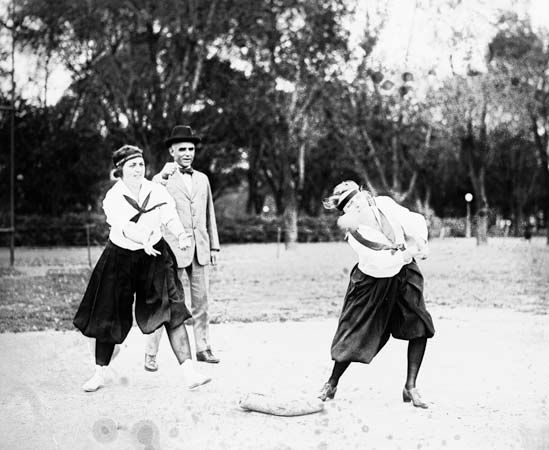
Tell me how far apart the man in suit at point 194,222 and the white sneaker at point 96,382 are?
1252 millimetres

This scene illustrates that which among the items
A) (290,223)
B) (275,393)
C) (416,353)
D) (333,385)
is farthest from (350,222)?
(290,223)

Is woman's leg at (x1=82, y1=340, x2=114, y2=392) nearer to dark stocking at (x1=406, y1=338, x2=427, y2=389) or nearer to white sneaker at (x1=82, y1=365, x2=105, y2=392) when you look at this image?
white sneaker at (x1=82, y1=365, x2=105, y2=392)

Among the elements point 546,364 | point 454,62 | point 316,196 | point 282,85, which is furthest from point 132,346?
point 316,196

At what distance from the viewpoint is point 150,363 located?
7.06 m

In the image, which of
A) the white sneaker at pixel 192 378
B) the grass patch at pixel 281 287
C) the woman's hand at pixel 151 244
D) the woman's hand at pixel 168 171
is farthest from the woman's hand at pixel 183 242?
the grass patch at pixel 281 287

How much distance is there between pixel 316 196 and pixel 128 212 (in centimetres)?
4673

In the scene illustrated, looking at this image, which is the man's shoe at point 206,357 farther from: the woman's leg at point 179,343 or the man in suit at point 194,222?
the woman's leg at point 179,343

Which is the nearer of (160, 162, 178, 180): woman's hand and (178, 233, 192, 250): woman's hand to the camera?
(178, 233, 192, 250): woman's hand

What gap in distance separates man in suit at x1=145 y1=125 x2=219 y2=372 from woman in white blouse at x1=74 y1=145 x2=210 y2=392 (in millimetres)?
1008

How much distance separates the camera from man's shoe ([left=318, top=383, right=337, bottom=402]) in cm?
574

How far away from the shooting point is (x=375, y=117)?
1406 inches

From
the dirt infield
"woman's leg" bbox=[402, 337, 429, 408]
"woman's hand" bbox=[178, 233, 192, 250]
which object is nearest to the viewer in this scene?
the dirt infield

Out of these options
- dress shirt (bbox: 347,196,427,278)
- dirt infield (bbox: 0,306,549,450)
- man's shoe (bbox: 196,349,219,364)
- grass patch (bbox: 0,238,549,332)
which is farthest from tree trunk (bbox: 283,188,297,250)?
dress shirt (bbox: 347,196,427,278)

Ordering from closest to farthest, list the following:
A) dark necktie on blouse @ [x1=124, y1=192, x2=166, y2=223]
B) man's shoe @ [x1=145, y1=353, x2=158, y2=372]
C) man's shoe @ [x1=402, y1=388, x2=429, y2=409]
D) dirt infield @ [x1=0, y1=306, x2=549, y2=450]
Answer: dirt infield @ [x1=0, y1=306, x2=549, y2=450] → man's shoe @ [x1=402, y1=388, x2=429, y2=409] → dark necktie on blouse @ [x1=124, y1=192, x2=166, y2=223] → man's shoe @ [x1=145, y1=353, x2=158, y2=372]
